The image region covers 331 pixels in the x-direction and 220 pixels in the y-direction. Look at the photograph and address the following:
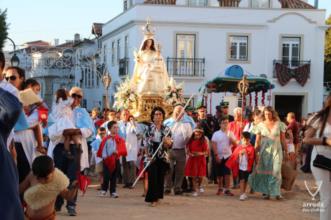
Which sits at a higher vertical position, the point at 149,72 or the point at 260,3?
the point at 260,3

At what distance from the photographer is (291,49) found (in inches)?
1361

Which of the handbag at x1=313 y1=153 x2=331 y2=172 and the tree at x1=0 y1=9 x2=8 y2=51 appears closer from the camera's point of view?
the handbag at x1=313 y1=153 x2=331 y2=172

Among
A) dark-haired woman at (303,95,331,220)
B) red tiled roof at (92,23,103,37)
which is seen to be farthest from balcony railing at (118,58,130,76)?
dark-haired woman at (303,95,331,220)

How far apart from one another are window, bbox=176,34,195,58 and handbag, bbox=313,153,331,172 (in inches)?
A: 1097

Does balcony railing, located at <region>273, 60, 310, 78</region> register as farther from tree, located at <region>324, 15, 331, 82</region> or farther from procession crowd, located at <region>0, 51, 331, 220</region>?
procession crowd, located at <region>0, 51, 331, 220</region>

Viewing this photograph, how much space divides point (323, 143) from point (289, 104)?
30900mm

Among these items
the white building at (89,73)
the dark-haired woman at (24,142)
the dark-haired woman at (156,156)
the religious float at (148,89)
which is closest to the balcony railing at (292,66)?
the white building at (89,73)

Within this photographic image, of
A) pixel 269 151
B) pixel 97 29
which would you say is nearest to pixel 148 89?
pixel 269 151

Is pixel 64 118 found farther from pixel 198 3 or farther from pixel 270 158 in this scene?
pixel 198 3

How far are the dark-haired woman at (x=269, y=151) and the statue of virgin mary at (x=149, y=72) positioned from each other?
13.7ft

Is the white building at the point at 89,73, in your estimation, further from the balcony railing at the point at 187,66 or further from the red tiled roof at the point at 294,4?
the red tiled roof at the point at 294,4

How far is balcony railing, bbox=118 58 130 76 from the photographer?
117ft

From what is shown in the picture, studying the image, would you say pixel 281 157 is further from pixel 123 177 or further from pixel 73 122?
pixel 73 122

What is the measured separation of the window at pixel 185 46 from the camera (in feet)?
111
